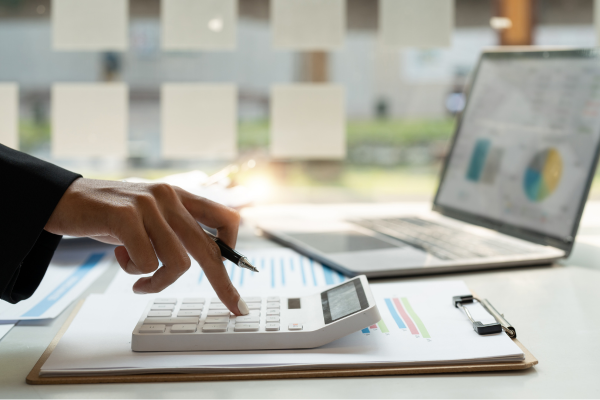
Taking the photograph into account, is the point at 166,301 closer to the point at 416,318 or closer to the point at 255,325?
the point at 255,325

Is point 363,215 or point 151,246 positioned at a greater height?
point 151,246

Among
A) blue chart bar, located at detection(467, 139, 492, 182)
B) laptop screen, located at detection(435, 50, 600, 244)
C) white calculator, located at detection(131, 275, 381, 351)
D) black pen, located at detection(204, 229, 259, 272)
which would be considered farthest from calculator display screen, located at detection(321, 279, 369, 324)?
blue chart bar, located at detection(467, 139, 492, 182)

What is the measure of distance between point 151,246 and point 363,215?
91 cm

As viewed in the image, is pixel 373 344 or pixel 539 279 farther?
pixel 539 279

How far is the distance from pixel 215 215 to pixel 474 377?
34 centimetres

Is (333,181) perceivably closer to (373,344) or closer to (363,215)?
(363,215)

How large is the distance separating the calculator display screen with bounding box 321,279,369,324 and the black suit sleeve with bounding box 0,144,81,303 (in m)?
0.31

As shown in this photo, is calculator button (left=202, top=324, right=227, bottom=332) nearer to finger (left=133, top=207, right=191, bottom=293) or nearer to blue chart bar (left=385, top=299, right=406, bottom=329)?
finger (left=133, top=207, right=191, bottom=293)

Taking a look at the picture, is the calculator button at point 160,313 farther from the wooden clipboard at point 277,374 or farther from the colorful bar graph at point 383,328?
the colorful bar graph at point 383,328

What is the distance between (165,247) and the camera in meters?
0.56

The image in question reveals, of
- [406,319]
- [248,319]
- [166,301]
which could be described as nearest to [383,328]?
[406,319]

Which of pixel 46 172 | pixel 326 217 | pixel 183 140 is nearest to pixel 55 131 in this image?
pixel 183 140

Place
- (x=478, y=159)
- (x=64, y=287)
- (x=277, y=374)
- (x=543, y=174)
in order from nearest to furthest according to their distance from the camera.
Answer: (x=277, y=374) < (x=64, y=287) < (x=543, y=174) < (x=478, y=159)

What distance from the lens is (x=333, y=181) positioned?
1.56 meters
